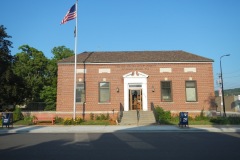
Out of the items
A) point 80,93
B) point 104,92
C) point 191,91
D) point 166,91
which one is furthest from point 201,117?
point 80,93

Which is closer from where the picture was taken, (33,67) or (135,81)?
(135,81)

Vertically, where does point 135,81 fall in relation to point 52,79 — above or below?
below

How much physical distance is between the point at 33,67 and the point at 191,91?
3197 cm

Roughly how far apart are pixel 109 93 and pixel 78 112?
3945 millimetres

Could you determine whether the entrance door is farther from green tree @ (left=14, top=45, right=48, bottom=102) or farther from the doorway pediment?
green tree @ (left=14, top=45, right=48, bottom=102)

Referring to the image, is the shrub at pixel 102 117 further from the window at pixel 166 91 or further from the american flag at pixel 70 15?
the american flag at pixel 70 15

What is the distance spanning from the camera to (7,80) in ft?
83.9

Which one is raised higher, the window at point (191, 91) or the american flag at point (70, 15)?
the american flag at point (70, 15)

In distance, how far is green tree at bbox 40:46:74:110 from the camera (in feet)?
137

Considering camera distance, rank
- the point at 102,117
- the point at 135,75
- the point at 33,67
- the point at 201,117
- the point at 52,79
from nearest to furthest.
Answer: the point at 201,117, the point at 102,117, the point at 135,75, the point at 33,67, the point at 52,79

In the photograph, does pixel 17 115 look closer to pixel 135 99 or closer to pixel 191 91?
pixel 135 99

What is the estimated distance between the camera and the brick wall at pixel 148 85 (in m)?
25.6

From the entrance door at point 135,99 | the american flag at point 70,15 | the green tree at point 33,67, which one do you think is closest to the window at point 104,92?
the entrance door at point 135,99

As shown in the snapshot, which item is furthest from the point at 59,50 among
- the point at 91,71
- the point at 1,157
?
the point at 1,157
